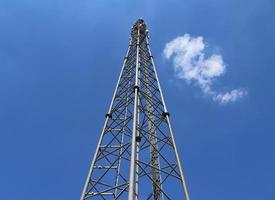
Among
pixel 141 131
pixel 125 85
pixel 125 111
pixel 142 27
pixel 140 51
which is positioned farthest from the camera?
pixel 142 27

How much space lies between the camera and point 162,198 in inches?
554

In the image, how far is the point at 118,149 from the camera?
15312 millimetres

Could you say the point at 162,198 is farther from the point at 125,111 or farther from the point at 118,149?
the point at 125,111

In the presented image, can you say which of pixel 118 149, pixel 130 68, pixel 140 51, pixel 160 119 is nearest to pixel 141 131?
pixel 118 149

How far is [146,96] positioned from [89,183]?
18.6ft

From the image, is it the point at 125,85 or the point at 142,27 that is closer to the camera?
the point at 125,85

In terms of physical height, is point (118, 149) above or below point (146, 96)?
below

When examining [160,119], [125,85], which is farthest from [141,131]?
[125,85]

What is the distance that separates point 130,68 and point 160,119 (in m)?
4.68

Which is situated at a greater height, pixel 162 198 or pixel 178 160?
pixel 178 160

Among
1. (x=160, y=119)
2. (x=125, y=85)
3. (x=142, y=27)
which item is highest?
(x=142, y=27)

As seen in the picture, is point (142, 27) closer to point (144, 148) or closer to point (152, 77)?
point (152, 77)

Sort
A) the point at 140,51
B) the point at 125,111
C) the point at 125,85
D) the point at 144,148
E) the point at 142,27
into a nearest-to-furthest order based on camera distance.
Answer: the point at 144,148 < the point at 125,111 < the point at 125,85 < the point at 140,51 < the point at 142,27

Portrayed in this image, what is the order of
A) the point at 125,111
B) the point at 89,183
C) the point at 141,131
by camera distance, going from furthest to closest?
the point at 125,111, the point at 141,131, the point at 89,183
